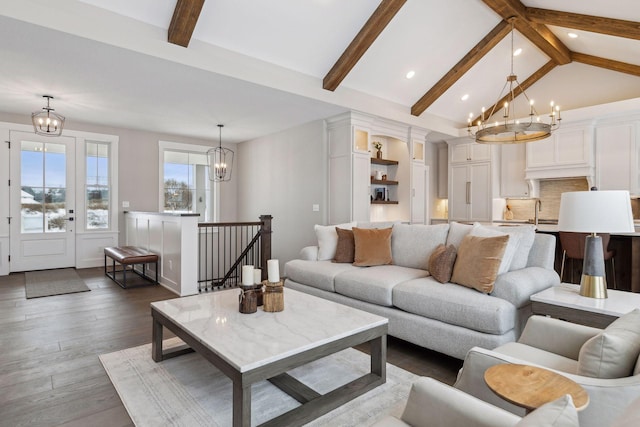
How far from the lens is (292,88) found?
4.59 meters

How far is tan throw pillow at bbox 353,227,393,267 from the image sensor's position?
150 inches

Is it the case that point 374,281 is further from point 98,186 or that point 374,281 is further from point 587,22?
point 98,186

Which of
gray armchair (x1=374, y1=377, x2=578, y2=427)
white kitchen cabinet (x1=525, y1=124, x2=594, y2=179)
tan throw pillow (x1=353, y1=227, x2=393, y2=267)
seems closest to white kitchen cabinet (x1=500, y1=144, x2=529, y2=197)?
white kitchen cabinet (x1=525, y1=124, x2=594, y2=179)

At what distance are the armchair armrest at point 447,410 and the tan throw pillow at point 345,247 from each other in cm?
276

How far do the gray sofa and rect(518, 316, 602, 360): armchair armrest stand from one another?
0.42 m

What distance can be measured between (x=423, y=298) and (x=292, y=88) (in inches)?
123

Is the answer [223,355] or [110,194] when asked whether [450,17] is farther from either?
[110,194]

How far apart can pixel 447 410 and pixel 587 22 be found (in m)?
5.30

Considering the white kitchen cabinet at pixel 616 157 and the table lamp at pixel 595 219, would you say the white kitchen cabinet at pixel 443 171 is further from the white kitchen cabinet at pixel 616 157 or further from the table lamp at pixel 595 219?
the table lamp at pixel 595 219

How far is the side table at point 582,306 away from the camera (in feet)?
7.11

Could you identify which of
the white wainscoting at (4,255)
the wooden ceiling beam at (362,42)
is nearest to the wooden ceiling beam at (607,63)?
the wooden ceiling beam at (362,42)

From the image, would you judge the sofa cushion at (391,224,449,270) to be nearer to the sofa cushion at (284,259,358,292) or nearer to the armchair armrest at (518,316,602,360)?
the sofa cushion at (284,259,358,292)

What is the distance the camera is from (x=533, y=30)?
204 inches

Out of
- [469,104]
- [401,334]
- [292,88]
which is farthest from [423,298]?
[469,104]
